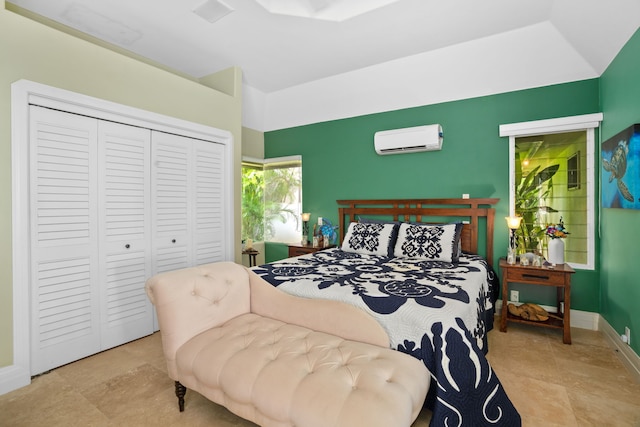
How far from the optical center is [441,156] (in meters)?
3.51

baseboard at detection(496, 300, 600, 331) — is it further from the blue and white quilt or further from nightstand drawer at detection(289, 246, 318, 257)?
nightstand drawer at detection(289, 246, 318, 257)

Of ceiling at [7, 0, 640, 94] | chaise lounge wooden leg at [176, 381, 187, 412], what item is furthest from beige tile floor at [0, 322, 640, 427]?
ceiling at [7, 0, 640, 94]

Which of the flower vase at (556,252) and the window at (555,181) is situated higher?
the window at (555,181)

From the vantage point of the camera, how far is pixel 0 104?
6.57 feet

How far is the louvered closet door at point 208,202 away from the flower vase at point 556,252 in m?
3.36

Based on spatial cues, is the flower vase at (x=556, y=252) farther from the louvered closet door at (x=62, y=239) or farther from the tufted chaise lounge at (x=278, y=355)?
the louvered closet door at (x=62, y=239)

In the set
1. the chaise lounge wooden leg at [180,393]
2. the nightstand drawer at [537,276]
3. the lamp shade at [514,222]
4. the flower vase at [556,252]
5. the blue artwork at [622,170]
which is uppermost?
the blue artwork at [622,170]

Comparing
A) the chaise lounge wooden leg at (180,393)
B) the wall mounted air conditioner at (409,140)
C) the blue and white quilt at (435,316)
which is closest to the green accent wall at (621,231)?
the blue and white quilt at (435,316)

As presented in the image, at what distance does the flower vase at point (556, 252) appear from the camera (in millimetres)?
2820

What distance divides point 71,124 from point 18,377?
180 cm

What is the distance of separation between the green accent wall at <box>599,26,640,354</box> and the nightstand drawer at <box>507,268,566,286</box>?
0.38 m

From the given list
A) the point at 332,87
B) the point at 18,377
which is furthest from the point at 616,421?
the point at 332,87

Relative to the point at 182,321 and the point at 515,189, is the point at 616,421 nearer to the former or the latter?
the point at 515,189

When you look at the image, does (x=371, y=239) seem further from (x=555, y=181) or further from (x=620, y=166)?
(x=620, y=166)
